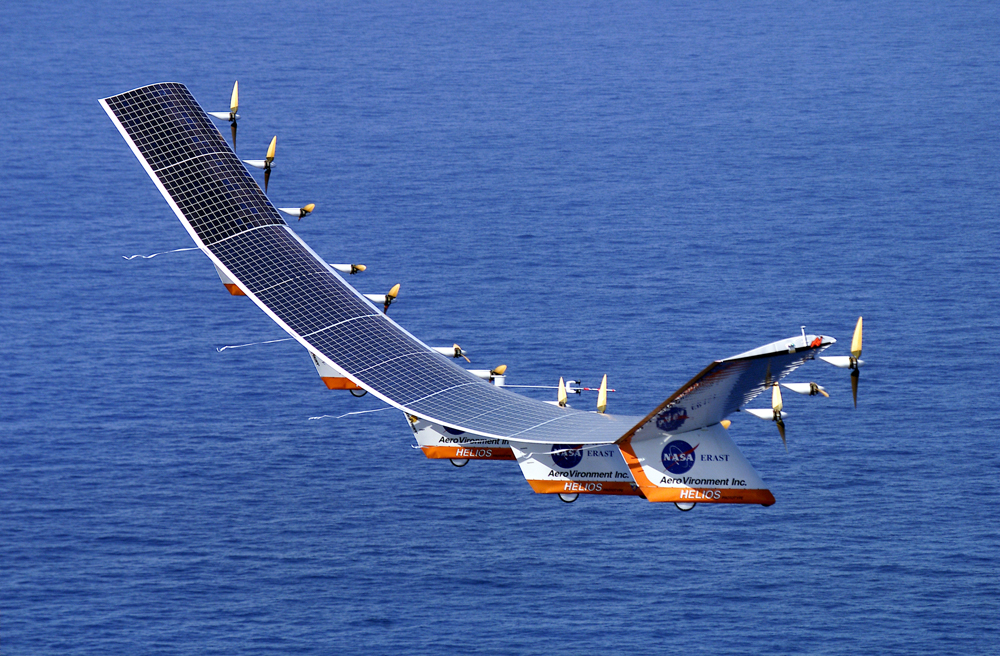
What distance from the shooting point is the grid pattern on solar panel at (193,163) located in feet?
611

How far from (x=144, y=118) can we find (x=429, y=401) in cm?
5402

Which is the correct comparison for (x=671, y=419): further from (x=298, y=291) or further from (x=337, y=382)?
(x=298, y=291)

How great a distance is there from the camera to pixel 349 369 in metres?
172

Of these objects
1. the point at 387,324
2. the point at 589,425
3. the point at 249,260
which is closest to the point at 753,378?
the point at 589,425

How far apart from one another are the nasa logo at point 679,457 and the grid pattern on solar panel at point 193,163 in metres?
62.3

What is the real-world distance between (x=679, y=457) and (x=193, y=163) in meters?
72.8

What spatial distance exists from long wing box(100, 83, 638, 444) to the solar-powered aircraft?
6.9 inches

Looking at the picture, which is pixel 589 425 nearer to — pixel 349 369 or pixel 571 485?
pixel 571 485

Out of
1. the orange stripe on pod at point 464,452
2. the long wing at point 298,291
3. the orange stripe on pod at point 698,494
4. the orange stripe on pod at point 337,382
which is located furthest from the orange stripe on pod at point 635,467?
the orange stripe on pod at point 337,382

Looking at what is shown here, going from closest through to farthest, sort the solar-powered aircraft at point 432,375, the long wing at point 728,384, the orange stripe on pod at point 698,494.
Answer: the long wing at point 728,384 < the solar-powered aircraft at point 432,375 < the orange stripe on pod at point 698,494

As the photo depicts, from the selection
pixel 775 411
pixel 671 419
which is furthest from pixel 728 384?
pixel 671 419

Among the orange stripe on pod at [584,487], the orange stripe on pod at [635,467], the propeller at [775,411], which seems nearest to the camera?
the propeller at [775,411]

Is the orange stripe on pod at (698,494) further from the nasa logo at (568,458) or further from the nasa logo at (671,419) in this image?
the nasa logo at (568,458)

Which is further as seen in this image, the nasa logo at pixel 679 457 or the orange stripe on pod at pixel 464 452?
the orange stripe on pod at pixel 464 452
